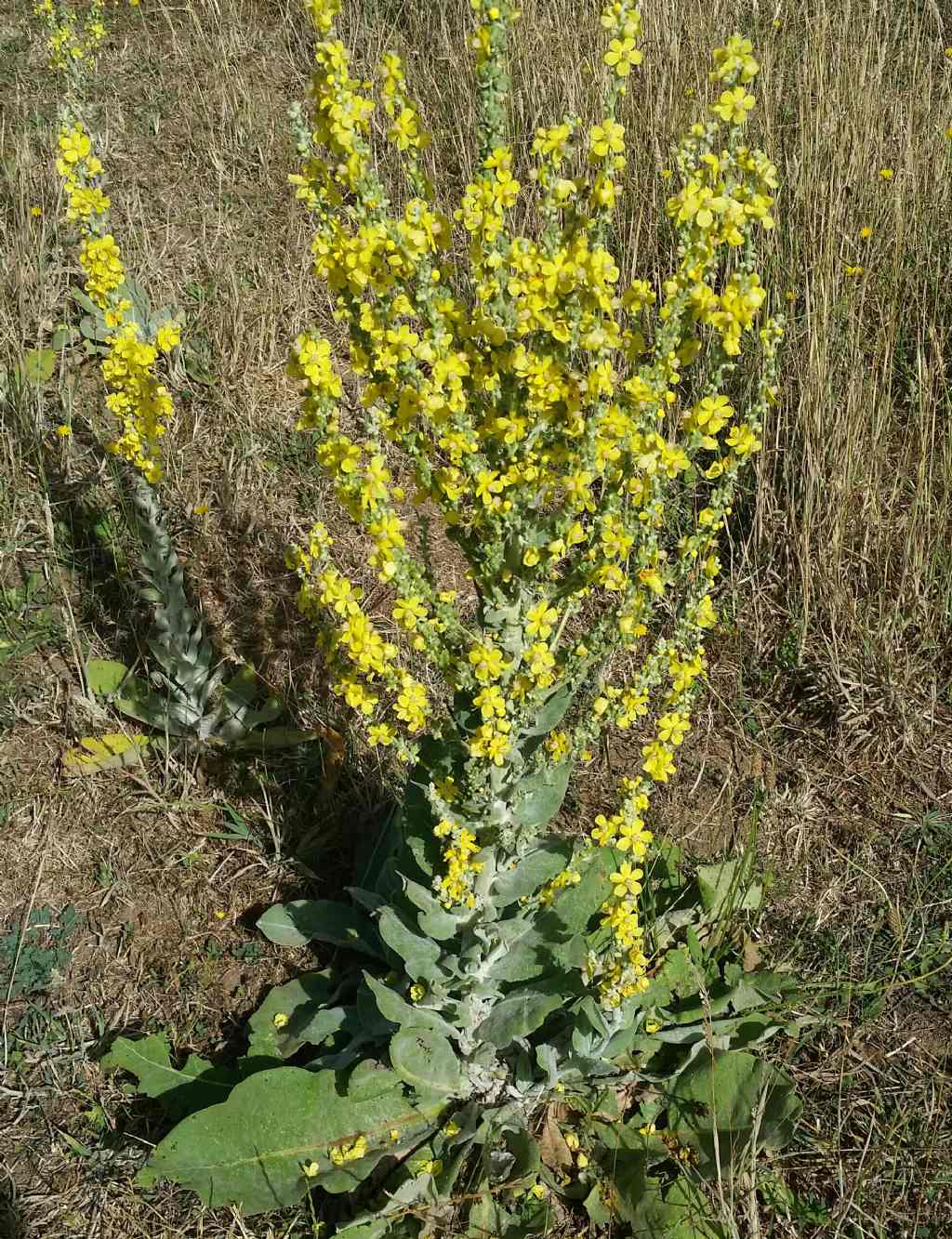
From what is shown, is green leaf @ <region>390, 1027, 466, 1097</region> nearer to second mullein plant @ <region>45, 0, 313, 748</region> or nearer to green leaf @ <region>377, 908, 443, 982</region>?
green leaf @ <region>377, 908, 443, 982</region>

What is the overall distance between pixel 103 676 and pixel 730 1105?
2520 millimetres

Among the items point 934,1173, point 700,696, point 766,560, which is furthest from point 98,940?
point 766,560

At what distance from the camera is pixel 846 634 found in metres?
3.60

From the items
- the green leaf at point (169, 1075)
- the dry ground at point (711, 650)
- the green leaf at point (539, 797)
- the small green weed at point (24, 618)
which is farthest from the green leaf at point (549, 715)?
the small green weed at point (24, 618)

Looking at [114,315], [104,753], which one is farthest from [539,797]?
[104,753]

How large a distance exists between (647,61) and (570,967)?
4455mm

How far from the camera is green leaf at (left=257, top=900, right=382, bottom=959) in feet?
9.67

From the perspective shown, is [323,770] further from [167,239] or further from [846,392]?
[167,239]

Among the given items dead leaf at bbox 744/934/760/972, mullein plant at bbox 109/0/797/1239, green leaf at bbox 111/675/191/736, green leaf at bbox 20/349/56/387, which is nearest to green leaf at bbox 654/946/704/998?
mullein plant at bbox 109/0/797/1239

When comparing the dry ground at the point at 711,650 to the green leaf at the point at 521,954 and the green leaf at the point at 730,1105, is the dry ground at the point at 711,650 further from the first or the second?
the green leaf at the point at 521,954

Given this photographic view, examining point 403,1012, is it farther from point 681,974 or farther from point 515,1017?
point 681,974

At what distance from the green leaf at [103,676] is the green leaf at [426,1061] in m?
1.76

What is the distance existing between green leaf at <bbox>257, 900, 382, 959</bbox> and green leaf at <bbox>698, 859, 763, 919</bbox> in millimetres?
1029

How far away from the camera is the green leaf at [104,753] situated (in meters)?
3.40
